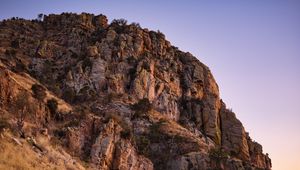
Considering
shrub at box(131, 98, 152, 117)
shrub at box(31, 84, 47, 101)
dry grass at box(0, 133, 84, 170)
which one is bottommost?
dry grass at box(0, 133, 84, 170)

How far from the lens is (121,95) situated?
68938 mm

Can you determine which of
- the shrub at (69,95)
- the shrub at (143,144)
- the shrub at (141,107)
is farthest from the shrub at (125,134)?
the shrub at (69,95)

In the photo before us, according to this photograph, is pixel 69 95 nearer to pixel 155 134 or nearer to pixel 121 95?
pixel 121 95

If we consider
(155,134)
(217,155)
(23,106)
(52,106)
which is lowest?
(23,106)

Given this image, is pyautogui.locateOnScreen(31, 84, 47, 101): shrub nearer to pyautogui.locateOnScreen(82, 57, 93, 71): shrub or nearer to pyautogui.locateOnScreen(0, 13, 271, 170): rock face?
pyautogui.locateOnScreen(0, 13, 271, 170): rock face

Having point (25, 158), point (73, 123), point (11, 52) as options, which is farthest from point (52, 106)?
point (11, 52)

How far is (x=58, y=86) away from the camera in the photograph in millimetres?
68125

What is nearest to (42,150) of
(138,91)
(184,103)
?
(138,91)

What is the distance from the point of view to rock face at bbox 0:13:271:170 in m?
49.3

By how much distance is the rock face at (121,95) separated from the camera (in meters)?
49.3

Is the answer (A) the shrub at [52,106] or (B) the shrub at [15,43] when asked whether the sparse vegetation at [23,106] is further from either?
(B) the shrub at [15,43]

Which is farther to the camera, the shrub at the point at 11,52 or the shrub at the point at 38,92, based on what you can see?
the shrub at the point at 11,52

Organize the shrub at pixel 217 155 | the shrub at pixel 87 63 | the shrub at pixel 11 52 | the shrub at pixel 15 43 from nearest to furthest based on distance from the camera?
1. the shrub at pixel 217 155
2. the shrub at pixel 11 52
3. the shrub at pixel 87 63
4. the shrub at pixel 15 43

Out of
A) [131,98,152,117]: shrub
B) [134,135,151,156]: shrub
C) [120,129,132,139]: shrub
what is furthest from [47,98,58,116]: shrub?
[131,98,152,117]: shrub
